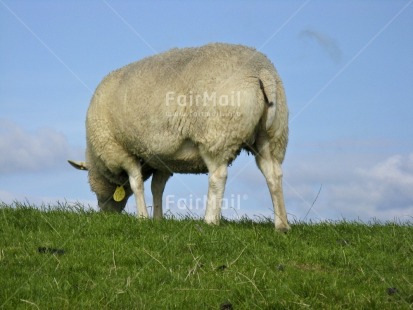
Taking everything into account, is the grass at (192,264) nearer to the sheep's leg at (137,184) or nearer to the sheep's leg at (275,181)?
the sheep's leg at (275,181)

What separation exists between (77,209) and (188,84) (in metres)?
2.67

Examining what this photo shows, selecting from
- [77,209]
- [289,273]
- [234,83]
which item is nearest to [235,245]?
[289,273]

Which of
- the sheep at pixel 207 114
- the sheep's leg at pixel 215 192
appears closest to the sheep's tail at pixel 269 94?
the sheep at pixel 207 114

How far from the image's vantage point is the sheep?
33.2ft

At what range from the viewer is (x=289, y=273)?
736 centimetres

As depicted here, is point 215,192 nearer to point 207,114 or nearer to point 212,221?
point 212,221

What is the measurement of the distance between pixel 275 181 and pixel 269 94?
4.29 ft

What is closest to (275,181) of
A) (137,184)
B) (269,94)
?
(269,94)

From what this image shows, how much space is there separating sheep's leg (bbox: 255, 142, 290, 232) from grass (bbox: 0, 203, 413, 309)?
274 mm

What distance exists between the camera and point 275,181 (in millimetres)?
10461

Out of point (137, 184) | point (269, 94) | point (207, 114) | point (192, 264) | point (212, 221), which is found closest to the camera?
point (192, 264)

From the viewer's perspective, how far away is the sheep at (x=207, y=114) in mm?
10109

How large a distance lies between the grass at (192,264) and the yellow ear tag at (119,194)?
8.59ft

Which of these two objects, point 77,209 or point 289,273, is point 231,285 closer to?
point 289,273
